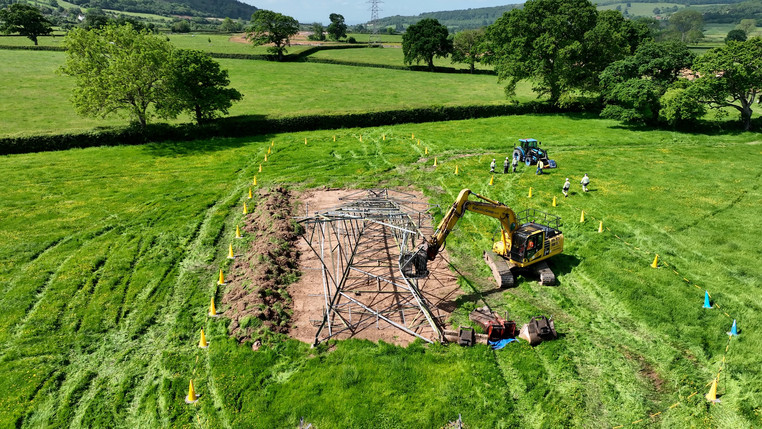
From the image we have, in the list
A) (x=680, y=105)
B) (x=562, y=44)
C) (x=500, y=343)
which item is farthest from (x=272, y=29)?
(x=500, y=343)

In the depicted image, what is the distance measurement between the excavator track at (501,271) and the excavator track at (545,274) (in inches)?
61.9

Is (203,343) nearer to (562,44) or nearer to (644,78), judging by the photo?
(644,78)

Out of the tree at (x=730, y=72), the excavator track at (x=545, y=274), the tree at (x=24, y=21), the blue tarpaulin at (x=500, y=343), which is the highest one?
the tree at (x=24, y=21)

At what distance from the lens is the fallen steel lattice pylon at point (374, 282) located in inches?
773

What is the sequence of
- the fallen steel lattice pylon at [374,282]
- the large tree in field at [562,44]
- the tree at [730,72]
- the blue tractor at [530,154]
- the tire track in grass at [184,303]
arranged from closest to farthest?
the tire track in grass at [184,303] < the fallen steel lattice pylon at [374,282] < the blue tractor at [530,154] < the tree at [730,72] < the large tree in field at [562,44]

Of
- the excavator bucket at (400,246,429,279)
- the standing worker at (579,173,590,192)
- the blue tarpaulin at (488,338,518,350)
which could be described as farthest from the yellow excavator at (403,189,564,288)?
the standing worker at (579,173,590,192)

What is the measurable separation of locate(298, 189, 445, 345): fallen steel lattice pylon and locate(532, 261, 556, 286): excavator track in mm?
6191

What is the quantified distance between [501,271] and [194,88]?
43.7 metres

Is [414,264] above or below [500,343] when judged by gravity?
above

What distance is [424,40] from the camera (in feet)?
322

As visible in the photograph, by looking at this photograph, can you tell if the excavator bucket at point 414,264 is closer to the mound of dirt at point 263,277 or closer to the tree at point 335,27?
the mound of dirt at point 263,277

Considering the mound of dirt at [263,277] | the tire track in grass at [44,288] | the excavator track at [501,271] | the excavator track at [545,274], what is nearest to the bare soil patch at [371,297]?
the mound of dirt at [263,277]

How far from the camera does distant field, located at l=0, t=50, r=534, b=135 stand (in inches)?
2119

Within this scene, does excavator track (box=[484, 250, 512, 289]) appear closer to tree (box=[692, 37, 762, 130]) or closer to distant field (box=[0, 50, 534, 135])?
tree (box=[692, 37, 762, 130])
